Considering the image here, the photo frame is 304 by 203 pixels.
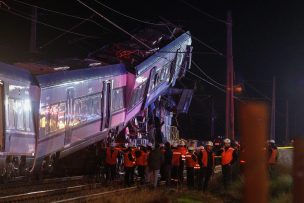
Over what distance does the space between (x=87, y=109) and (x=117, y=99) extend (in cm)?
341

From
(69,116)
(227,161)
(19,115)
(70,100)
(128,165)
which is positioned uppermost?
(70,100)

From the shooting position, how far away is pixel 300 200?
3.87m

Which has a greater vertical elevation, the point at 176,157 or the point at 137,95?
the point at 137,95

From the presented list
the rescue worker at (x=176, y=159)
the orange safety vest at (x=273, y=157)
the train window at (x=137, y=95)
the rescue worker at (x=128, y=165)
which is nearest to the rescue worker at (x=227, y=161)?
the orange safety vest at (x=273, y=157)

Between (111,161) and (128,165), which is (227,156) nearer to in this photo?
(128,165)

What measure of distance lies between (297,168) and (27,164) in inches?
489

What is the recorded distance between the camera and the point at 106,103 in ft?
69.7

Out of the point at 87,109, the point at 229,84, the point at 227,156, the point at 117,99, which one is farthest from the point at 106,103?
the point at 229,84

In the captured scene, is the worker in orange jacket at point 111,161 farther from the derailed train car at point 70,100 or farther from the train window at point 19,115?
the train window at point 19,115

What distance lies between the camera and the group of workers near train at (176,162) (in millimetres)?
18422

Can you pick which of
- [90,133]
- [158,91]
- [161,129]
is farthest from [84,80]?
[161,129]

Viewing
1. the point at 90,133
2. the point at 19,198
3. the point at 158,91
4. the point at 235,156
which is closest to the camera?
the point at 19,198

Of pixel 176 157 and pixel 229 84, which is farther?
pixel 229 84

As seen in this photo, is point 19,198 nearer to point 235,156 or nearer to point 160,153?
point 160,153
